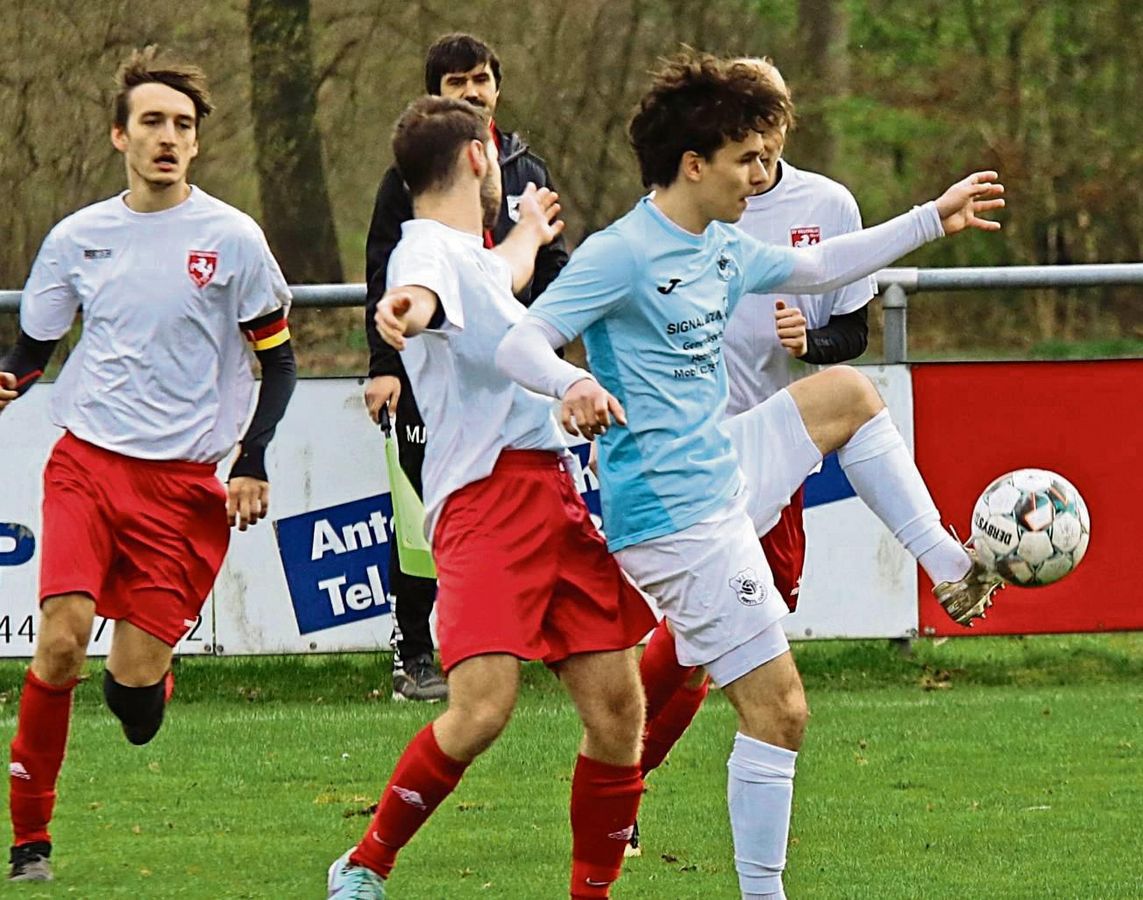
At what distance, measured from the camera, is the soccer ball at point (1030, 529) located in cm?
602

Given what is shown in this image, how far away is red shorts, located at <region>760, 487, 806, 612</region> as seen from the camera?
618 cm

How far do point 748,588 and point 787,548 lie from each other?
1.27 meters

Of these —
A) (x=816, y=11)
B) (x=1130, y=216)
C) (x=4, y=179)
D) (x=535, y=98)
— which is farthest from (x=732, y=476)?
(x=1130, y=216)

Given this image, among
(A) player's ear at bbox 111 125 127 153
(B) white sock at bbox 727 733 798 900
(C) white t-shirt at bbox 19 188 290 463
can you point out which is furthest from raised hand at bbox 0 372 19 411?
(B) white sock at bbox 727 733 798 900

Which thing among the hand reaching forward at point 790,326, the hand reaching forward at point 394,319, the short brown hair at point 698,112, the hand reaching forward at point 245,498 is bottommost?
the hand reaching forward at point 245,498

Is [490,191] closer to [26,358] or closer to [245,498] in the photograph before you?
[245,498]

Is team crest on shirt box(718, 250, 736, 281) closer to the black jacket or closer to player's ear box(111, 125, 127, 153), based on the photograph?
the black jacket

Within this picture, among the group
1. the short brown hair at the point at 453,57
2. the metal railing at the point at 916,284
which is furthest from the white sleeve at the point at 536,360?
the metal railing at the point at 916,284

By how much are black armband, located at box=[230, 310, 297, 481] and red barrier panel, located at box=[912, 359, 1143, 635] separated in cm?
377

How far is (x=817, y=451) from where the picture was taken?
221 inches

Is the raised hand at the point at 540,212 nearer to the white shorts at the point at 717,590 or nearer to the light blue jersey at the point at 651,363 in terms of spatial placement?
the light blue jersey at the point at 651,363

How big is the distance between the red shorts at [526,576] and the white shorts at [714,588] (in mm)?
159

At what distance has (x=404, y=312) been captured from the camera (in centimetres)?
481

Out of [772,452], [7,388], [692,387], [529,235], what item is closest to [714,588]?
[692,387]
